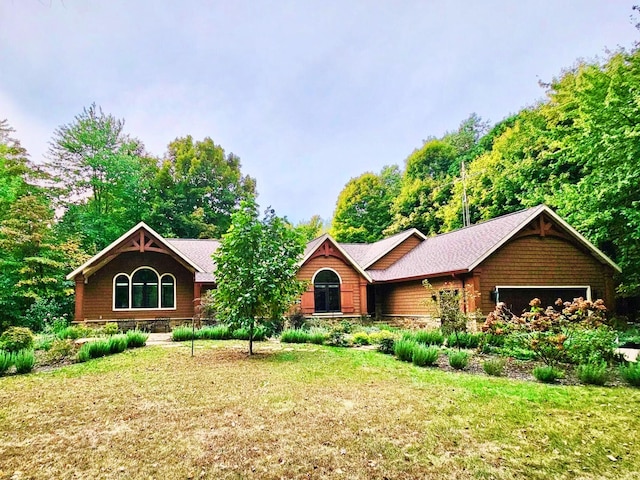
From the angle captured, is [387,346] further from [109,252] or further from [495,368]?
[109,252]

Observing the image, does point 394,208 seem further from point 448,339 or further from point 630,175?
point 448,339

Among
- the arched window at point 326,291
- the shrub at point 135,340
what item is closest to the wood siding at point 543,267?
the arched window at point 326,291

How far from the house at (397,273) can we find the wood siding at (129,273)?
40mm

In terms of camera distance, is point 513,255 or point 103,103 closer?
point 513,255

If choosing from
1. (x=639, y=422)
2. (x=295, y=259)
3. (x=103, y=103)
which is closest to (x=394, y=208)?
(x=103, y=103)

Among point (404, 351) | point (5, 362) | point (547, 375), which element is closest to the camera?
point (547, 375)

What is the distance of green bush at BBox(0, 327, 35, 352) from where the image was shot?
8875mm

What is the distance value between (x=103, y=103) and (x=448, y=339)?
27662 mm

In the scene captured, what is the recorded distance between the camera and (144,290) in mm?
17094

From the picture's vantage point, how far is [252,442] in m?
4.14

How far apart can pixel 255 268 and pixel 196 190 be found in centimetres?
2667

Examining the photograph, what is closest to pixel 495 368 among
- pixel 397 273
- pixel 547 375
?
pixel 547 375

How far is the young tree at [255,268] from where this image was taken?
9.32m

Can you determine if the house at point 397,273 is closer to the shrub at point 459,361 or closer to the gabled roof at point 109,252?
the gabled roof at point 109,252
